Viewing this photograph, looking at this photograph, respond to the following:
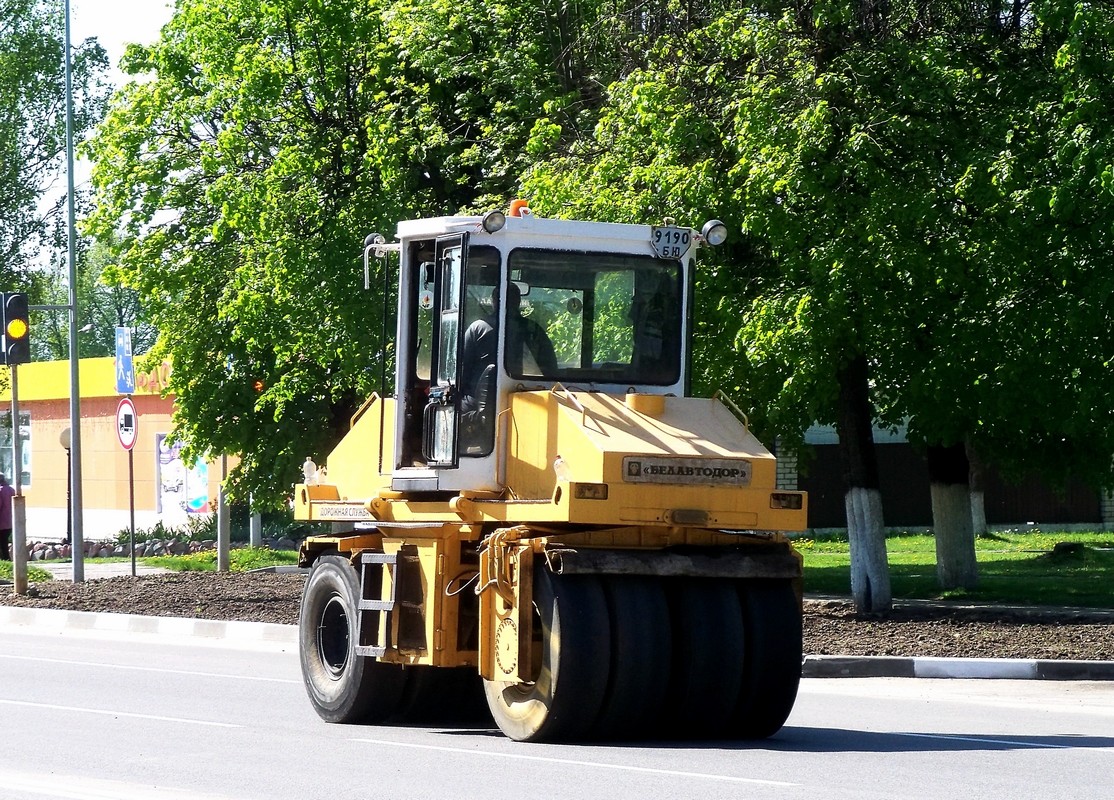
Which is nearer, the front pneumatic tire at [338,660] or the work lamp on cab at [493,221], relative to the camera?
the work lamp on cab at [493,221]

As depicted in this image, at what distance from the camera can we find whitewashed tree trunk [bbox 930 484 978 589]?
23469 mm

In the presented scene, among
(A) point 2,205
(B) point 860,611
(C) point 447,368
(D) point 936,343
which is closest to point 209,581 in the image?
(B) point 860,611

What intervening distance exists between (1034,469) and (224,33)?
13.0m

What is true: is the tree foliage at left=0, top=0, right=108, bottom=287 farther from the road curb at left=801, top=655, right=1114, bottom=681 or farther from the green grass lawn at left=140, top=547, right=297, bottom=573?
the road curb at left=801, top=655, right=1114, bottom=681

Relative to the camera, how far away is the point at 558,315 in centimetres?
1133

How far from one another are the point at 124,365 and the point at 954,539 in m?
17.1

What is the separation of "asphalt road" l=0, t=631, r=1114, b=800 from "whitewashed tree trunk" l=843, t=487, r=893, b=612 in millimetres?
5038

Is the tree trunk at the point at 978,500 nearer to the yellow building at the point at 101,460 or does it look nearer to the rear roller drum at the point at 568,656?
the yellow building at the point at 101,460

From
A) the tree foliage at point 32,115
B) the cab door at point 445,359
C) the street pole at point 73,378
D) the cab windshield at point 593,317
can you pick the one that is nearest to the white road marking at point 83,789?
the cab door at point 445,359

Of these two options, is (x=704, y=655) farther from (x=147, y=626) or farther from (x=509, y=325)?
(x=147, y=626)

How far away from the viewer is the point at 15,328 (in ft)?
78.2

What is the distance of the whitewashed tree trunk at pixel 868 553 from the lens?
20.1m

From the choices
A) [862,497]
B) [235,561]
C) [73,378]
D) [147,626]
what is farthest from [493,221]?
[235,561]

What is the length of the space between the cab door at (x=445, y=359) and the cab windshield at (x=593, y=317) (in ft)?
1.18
